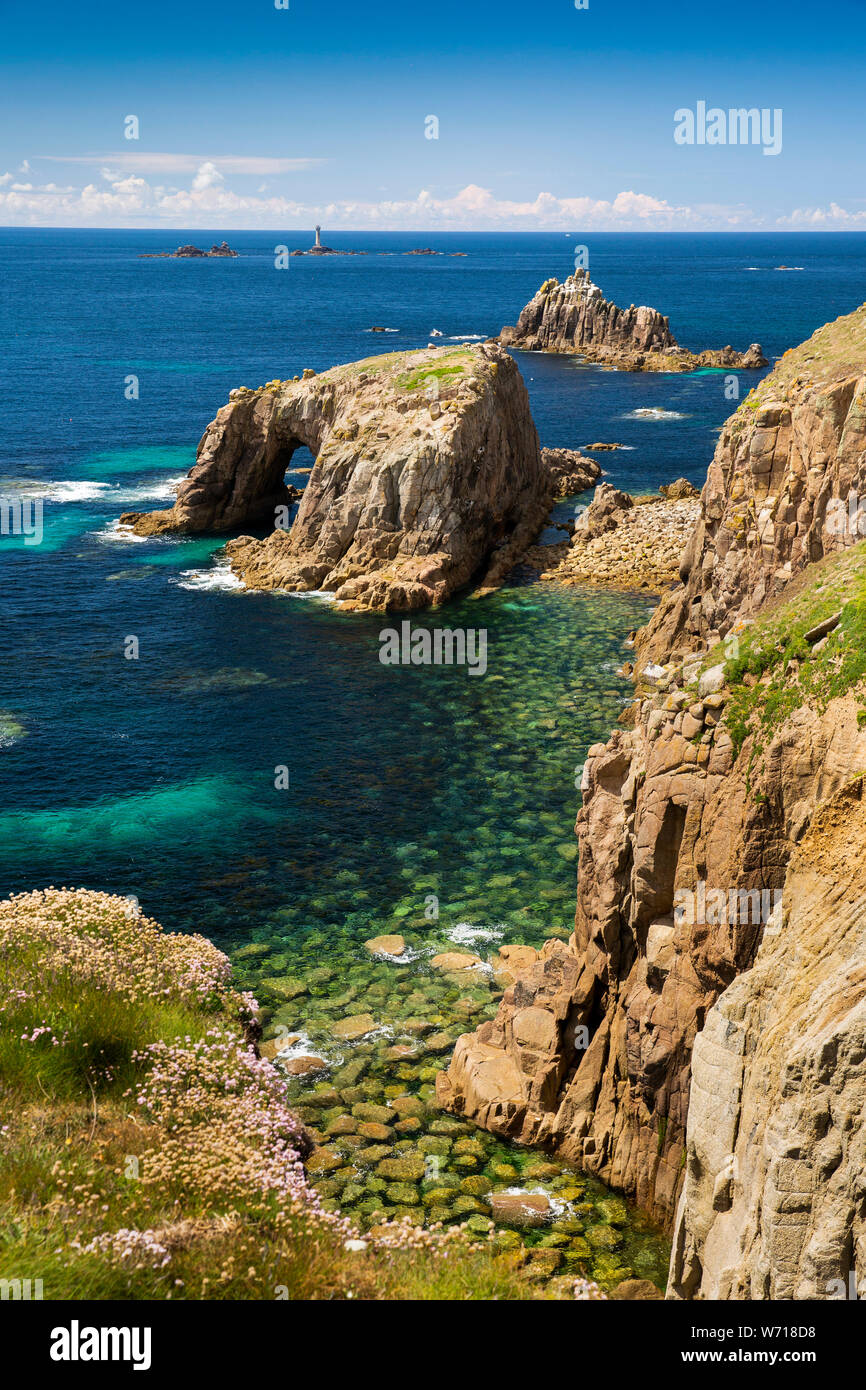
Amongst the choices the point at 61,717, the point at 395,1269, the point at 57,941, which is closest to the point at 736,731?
the point at 395,1269

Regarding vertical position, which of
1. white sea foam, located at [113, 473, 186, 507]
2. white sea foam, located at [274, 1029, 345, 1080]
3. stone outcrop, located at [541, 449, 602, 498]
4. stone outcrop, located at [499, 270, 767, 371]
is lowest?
white sea foam, located at [274, 1029, 345, 1080]

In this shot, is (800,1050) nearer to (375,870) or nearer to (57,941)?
(57,941)

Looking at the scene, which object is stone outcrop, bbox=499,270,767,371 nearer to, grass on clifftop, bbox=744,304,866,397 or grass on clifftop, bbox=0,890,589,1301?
grass on clifftop, bbox=744,304,866,397

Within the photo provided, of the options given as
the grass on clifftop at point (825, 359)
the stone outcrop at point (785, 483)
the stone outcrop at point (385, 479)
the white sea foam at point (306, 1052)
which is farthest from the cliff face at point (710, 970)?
the stone outcrop at point (385, 479)

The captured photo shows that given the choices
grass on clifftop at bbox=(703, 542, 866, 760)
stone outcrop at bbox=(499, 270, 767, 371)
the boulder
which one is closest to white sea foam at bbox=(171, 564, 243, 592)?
the boulder

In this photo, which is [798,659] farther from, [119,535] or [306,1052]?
[119,535]
